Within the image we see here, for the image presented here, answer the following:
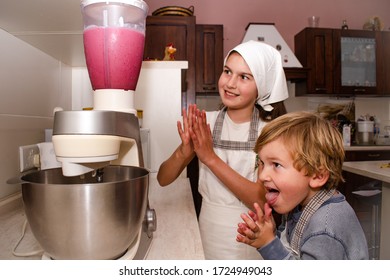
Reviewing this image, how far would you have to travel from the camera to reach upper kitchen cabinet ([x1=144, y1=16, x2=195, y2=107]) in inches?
83.3

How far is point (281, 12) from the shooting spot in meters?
2.56

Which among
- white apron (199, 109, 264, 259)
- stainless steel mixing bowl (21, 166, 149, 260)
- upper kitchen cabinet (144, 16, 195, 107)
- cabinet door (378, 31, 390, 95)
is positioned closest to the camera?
stainless steel mixing bowl (21, 166, 149, 260)

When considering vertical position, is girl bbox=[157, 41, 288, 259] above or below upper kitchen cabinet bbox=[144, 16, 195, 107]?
below

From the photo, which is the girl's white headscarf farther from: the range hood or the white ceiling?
the range hood

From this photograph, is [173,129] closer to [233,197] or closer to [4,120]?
[233,197]

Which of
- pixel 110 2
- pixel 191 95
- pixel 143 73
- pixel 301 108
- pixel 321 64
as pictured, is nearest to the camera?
pixel 110 2

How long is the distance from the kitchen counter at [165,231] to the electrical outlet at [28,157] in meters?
0.08

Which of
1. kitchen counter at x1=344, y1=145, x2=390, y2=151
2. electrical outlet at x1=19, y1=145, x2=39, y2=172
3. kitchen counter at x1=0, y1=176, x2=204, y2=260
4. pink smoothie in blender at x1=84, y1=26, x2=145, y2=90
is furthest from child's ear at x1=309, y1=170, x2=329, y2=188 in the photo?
kitchen counter at x1=344, y1=145, x2=390, y2=151

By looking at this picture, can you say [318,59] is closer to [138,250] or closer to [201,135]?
[201,135]

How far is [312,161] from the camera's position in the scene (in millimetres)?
536

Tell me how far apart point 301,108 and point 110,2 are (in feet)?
7.79

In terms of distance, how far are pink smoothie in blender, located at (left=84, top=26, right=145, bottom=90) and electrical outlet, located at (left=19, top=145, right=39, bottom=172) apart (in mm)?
313

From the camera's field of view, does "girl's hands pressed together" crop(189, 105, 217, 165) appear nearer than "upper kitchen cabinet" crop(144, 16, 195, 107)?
Yes
